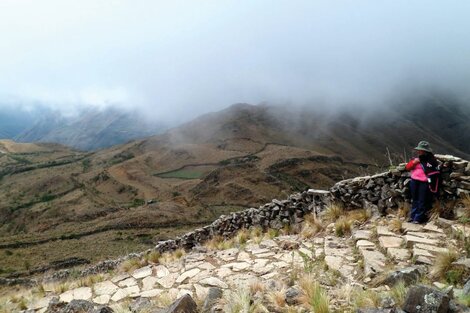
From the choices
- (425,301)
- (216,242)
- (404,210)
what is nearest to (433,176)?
(404,210)

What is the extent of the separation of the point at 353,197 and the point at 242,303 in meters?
6.37

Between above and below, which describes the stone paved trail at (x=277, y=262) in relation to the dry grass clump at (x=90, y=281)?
above

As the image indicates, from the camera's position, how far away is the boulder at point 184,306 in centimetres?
631

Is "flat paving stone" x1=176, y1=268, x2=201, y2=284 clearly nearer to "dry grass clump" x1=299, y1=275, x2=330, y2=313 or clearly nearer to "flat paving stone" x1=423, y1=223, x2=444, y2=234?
"dry grass clump" x1=299, y1=275, x2=330, y2=313

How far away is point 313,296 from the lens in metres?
5.94

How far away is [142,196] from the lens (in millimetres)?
80000

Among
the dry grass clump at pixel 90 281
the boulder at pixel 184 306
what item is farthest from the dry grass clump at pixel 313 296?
the dry grass clump at pixel 90 281

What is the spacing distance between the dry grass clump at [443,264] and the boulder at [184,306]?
3.86 metres

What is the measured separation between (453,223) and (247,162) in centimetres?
9310

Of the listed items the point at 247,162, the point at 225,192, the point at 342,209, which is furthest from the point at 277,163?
the point at 342,209

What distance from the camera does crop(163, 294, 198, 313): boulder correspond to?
20.7 ft

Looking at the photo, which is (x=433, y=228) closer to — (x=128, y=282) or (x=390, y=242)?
(x=390, y=242)

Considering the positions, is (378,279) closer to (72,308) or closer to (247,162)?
(72,308)

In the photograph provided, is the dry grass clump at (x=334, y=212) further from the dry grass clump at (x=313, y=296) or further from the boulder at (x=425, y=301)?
the boulder at (x=425, y=301)
